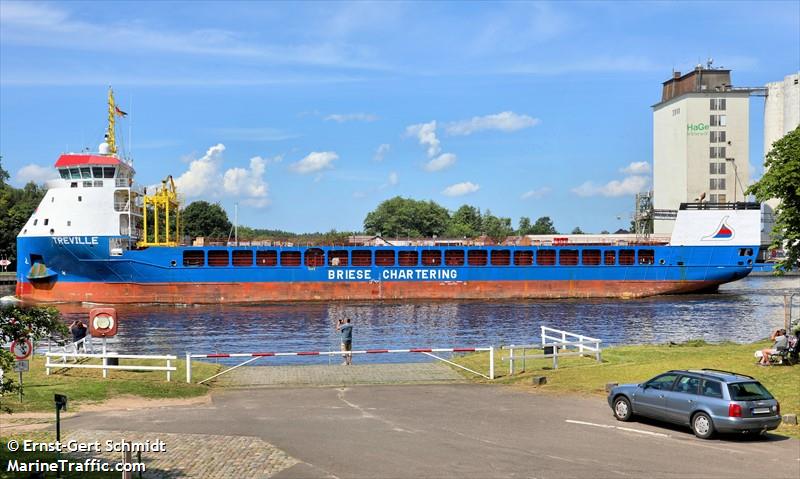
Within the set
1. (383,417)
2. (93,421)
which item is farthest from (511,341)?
(93,421)

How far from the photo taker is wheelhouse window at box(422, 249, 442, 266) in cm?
6931

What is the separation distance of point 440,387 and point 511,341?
17.9 m

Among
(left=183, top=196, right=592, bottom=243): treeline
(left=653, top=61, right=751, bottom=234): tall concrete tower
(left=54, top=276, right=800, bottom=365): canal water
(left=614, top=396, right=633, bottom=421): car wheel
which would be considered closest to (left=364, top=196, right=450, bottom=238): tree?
(left=183, top=196, right=592, bottom=243): treeline

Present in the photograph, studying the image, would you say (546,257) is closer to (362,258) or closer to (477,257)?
(477,257)

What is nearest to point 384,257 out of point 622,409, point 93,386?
point 93,386

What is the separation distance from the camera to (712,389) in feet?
49.3

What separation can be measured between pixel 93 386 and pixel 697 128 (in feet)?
362

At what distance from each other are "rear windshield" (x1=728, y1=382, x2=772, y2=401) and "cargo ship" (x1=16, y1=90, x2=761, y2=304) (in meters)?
50.6

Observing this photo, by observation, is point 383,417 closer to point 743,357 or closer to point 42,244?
point 743,357

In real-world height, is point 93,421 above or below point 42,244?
below

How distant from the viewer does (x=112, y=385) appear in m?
20.8

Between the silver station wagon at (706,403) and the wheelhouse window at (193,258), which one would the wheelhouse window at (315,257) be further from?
the silver station wagon at (706,403)

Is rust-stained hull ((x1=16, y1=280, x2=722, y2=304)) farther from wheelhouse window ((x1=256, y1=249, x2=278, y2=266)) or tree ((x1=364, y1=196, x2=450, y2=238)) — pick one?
tree ((x1=364, y1=196, x2=450, y2=238))

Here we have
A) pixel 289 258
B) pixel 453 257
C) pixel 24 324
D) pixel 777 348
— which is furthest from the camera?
pixel 453 257
